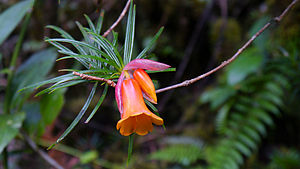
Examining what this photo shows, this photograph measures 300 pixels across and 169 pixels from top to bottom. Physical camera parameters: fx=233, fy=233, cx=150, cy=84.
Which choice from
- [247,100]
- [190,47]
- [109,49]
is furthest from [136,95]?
[190,47]

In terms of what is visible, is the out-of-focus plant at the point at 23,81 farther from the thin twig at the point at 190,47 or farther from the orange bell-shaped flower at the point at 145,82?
the thin twig at the point at 190,47

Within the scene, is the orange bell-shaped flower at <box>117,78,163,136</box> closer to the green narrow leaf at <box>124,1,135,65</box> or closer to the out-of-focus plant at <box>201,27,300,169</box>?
the green narrow leaf at <box>124,1,135,65</box>

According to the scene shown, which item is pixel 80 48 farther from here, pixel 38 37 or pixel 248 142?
pixel 38 37

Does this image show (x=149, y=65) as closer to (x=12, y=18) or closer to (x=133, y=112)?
(x=133, y=112)

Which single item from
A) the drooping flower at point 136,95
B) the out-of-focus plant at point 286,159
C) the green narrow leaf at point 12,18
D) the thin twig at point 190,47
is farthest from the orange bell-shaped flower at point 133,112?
the thin twig at point 190,47

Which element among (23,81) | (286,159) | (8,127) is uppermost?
(23,81)

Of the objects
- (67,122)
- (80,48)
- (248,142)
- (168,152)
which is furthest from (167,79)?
(80,48)

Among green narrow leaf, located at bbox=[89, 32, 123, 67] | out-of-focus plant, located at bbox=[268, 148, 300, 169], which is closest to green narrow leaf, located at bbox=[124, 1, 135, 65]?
green narrow leaf, located at bbox=[89, 32, 123, 67]
